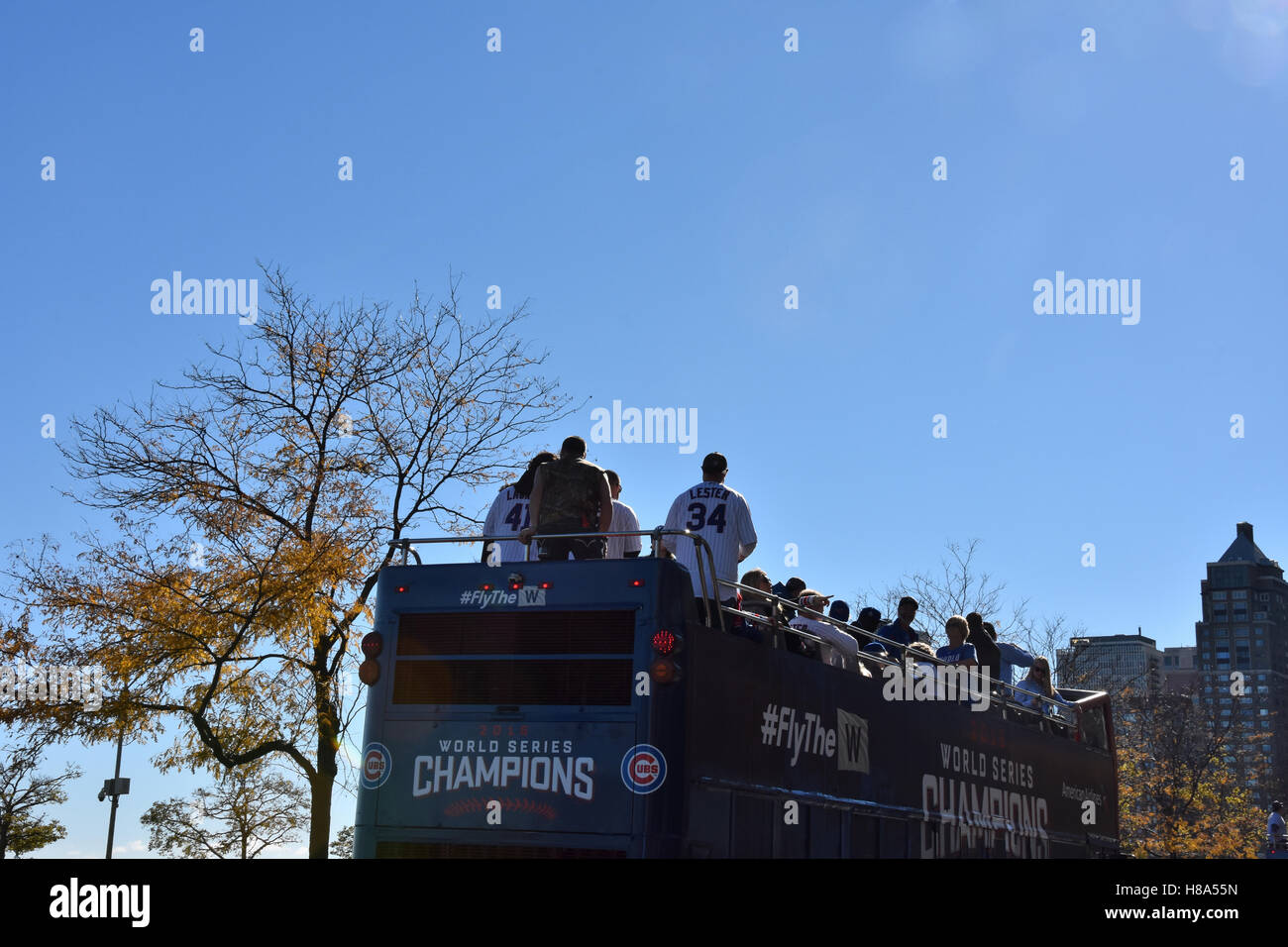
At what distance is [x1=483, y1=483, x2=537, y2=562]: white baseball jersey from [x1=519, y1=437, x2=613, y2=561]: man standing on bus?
82cm

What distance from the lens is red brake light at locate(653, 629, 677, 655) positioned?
353 inches

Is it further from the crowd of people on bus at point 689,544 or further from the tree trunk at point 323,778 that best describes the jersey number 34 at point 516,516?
the tree trunk at point 323,778

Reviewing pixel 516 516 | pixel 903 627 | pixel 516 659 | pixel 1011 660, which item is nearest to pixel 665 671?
pixel 516 659

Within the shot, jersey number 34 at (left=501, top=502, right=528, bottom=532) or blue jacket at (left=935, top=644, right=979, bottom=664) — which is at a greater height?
jersey number 34 at (left=501, top=502, right=528, bottom=532)

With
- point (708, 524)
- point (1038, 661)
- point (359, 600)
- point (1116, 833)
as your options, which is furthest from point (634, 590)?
point (359, 600)

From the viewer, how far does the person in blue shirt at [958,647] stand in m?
13.8

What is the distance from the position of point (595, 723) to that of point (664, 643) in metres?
0.71

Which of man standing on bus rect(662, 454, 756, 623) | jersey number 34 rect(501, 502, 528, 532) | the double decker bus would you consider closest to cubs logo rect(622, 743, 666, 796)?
the double decker bus

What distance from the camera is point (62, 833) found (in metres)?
59.4

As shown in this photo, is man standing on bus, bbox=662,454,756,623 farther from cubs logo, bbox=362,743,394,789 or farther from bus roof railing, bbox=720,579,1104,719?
cubs logo, bbox=362,743,394,789

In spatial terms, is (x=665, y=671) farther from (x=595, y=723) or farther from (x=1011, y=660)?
(x=1011, y=660)
